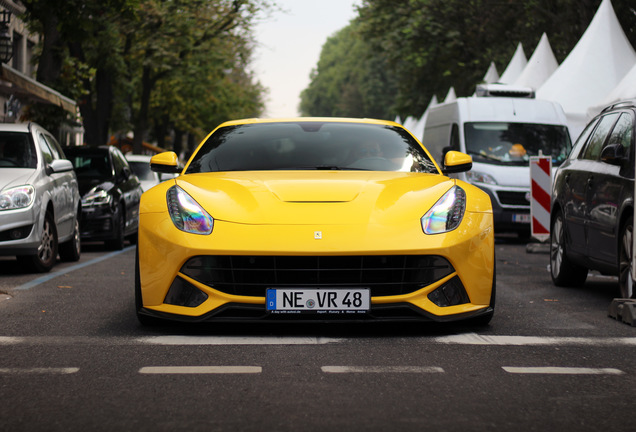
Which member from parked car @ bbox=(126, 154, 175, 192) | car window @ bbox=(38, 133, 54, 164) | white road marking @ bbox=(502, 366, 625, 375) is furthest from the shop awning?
white road marking @ bbox=(502, 366, 625, 375)

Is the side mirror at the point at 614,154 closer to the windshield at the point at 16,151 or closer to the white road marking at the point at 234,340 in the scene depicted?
the white road marking at the point at 234,340

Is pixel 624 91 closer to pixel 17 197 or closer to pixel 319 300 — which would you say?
pixel 17 197

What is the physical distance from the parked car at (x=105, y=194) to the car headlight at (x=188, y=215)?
8.95 m

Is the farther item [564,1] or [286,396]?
[564,1]

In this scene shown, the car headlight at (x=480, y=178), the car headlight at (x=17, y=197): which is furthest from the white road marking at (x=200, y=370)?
the car headlight at (x=480, y=178)

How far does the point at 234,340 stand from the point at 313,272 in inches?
23.8

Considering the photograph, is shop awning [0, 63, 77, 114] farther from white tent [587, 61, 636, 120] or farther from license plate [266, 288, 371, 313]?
license plate [266, 288, 371, 313]

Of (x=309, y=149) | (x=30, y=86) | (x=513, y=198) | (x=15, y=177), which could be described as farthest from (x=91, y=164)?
(x=309, y=149)

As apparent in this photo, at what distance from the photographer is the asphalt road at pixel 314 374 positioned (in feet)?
13.8

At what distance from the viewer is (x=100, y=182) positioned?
621 inches

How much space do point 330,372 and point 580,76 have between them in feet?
62.7

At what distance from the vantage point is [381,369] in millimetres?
5242

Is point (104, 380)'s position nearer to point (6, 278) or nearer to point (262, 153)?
point (262, 153)

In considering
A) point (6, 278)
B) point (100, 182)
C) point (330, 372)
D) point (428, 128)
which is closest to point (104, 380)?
point (330, 372)
